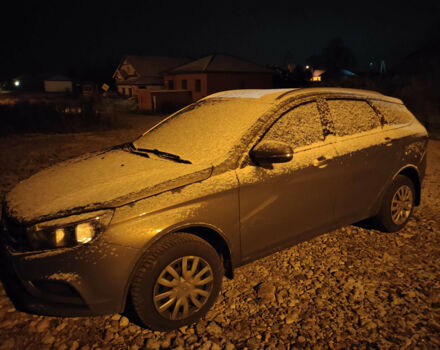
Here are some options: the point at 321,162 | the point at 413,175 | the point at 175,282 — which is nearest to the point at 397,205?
the point at 413,175

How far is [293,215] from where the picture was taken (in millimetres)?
2926

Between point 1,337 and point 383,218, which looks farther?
point 383,218

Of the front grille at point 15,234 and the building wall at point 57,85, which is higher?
the building wall at point 57,85

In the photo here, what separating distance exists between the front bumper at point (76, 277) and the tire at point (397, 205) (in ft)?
9.43

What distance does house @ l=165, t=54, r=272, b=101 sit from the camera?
30.6 m

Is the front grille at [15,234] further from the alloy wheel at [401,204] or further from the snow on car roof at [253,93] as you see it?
the alloy wheel at [401,204]

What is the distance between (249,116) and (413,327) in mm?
2061

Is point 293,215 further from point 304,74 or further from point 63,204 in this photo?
point 304,74

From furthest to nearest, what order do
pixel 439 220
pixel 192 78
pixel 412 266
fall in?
pixel 192 78, pixel 439 220, pixel 412 266

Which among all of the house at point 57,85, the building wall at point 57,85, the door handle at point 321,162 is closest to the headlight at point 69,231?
the door handle at point 321,162

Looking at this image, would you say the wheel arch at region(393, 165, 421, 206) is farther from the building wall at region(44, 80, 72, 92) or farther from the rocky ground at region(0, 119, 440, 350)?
the building wall at region(44, 80, 72, 92)

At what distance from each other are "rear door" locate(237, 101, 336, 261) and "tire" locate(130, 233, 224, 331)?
0.35 meters

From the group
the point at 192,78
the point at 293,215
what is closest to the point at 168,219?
the point at 293,215

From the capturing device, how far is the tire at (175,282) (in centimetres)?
227
